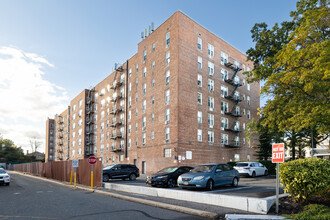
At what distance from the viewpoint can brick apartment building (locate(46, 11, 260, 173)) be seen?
34.9 metres

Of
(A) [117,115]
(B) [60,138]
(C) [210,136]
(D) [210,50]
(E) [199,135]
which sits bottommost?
(B) [60,138]

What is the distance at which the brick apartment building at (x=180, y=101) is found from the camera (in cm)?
3494

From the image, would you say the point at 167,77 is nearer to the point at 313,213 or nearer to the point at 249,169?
the point at 249,169

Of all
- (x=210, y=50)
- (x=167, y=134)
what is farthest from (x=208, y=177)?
(x=210, y=50)

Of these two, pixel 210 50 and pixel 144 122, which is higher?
pixel 210 50

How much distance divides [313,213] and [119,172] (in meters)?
19.2

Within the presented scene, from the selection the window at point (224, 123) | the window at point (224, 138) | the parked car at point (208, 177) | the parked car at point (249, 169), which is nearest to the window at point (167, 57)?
the window at point (224, 123)

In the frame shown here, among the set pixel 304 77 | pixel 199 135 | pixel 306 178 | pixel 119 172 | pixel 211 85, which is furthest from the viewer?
pixel 211 85

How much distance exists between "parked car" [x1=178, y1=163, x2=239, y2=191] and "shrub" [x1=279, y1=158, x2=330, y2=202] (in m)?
5.23

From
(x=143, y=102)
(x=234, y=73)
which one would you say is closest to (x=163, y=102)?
(x=143, y=102)

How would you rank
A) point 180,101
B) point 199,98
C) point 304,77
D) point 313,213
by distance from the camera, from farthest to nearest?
point 199,98 → point 180,101 → point 304,77 → point 313,213

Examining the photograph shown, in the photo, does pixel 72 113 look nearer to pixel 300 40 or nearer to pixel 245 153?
pixel 245 153

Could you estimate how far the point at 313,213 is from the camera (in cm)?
757

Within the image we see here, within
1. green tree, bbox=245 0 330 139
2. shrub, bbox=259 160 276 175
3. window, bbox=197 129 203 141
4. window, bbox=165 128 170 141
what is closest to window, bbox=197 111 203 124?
window, bbox=197 129 203 141
